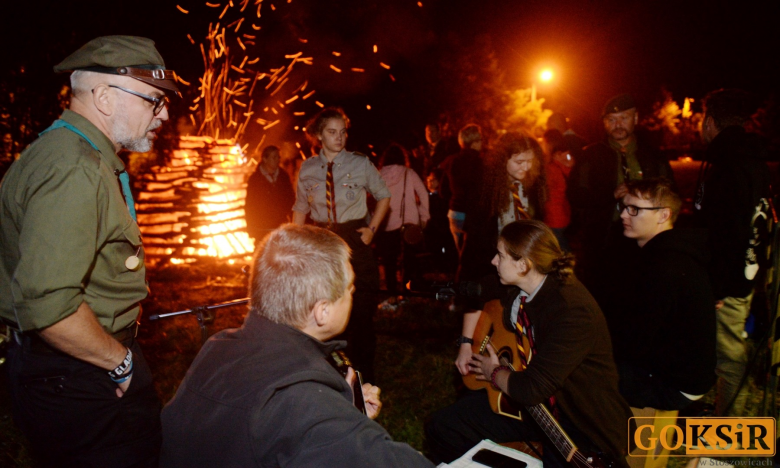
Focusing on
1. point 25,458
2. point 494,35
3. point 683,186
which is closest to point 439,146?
point 25,458

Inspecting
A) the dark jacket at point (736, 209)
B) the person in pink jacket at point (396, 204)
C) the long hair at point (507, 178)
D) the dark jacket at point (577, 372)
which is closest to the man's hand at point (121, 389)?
the dark jacket at point (577, 372)

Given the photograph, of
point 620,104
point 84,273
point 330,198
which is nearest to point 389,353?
point 330,198

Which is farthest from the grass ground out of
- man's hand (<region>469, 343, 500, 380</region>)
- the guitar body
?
man's hand (<region>469, 343, 500, 380</region>)

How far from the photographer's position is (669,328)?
3.22 m

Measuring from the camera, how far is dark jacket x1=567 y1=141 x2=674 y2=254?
16.7ft

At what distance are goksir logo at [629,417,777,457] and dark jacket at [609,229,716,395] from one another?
334 millimetres

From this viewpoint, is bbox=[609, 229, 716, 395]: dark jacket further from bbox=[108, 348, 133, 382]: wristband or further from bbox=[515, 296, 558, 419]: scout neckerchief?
bbox=[108, 348, 133, 382]: wristband

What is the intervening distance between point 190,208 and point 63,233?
8353 millimetres

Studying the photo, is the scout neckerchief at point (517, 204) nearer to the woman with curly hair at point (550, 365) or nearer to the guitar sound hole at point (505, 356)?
the woman with curly hair at point (550, 365)

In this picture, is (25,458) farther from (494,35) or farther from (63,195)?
(494,35)

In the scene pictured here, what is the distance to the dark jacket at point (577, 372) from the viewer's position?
2.70 m

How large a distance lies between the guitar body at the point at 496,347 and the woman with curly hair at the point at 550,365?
77mm

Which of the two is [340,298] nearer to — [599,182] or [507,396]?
[507,396]

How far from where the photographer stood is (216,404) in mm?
1518
